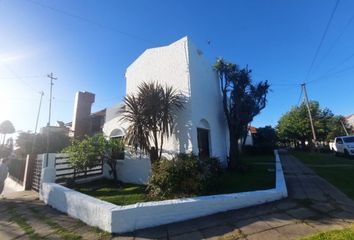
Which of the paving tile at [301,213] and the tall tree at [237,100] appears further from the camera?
the tall tree at [237,100]

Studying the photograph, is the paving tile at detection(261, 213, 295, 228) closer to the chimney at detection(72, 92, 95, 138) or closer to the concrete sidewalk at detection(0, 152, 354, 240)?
the concrete sidewalk at detection(0, 152, 354, 240)

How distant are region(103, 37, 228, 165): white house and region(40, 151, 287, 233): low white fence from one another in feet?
11.7

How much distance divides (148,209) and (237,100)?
8.60 m

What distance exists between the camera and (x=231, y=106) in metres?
12.2

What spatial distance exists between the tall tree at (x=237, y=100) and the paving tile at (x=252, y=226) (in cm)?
695

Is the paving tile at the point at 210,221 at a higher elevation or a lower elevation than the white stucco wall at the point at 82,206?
lower

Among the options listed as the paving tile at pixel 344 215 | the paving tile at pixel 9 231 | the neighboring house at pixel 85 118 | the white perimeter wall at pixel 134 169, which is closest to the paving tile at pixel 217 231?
the paving tile at pixel 344 215

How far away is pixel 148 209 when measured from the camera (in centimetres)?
463

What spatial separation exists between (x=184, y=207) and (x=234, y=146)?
733 centimetres

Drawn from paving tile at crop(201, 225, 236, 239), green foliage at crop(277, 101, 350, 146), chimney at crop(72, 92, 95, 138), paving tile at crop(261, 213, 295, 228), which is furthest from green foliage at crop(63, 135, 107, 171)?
green foliage at crop(277, 101, 350, 146)

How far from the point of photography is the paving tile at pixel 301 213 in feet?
15.2

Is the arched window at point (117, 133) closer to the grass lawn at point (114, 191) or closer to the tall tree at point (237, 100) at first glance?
the grass lawn at point (114, 191)

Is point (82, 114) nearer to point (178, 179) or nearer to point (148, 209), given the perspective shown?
point (178, 179)

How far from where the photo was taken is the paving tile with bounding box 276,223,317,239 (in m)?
3.72
